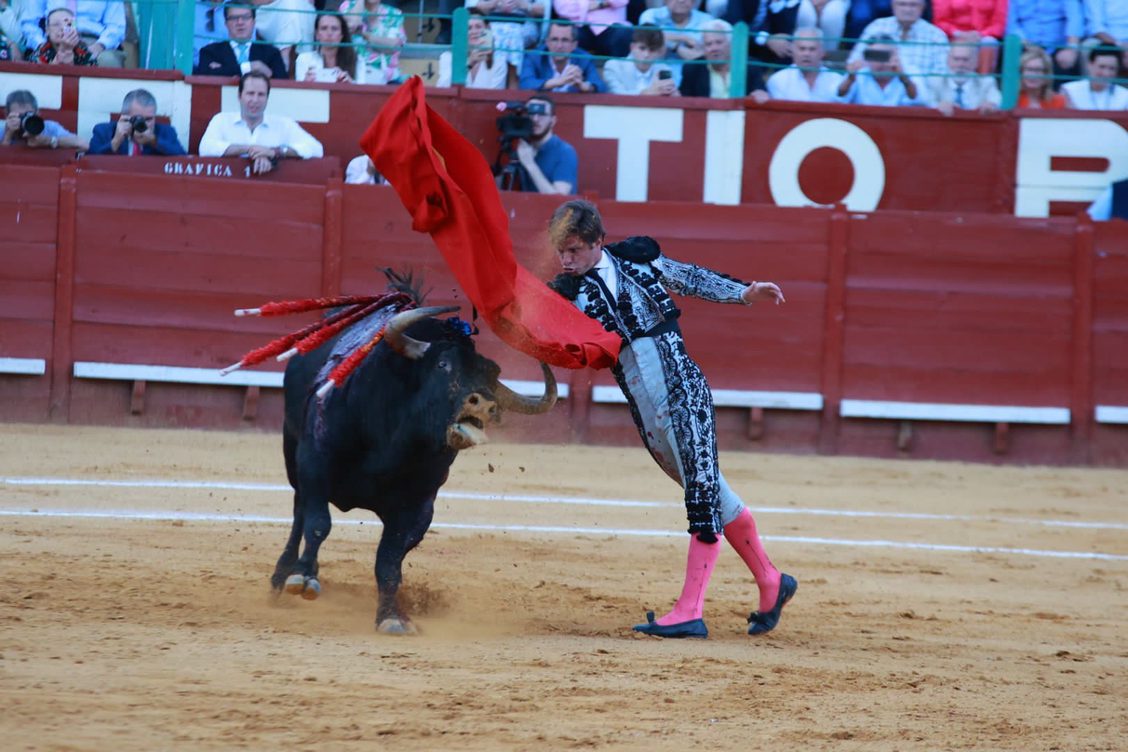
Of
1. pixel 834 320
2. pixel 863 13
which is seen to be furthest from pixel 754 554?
pixel 863 13

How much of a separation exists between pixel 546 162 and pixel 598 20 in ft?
3.52

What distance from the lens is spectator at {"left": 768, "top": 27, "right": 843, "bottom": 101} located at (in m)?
9.72

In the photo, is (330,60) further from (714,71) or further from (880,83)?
(880,83)

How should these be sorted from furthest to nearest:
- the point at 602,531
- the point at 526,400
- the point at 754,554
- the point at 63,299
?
1. the point at 63,299
2. the point at 602,531
3. the point at 754,554
4. the point at 526,400

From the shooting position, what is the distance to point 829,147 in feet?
32.2

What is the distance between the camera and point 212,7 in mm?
9570

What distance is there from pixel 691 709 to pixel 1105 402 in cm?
667

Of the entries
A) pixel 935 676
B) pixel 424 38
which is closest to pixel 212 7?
pixel 424 38

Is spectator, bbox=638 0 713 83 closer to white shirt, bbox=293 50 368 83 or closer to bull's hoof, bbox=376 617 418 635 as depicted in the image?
white shirt, bbox=293 50 368 83

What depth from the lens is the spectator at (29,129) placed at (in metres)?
9.10

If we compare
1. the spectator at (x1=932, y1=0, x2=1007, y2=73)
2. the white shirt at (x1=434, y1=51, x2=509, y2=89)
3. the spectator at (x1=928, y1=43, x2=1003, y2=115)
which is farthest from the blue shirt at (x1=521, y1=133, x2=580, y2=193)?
the spectator at (x1=932, y1=0, x2=1007, y2=73)

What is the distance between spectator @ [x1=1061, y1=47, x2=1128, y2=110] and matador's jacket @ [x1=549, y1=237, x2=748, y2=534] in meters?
6.21

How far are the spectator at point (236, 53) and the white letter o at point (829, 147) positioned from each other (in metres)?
3.10

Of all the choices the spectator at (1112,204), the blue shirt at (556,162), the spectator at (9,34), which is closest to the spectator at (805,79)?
the blue shirt at (556,162)
